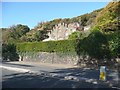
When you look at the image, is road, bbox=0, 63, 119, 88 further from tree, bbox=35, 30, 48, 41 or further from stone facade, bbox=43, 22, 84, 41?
tree, bbox=35, 30, 48, 41

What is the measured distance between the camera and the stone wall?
29247 millimetres

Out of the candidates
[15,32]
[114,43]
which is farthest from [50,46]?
[15,32]

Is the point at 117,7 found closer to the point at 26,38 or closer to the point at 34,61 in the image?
the point at 34,61

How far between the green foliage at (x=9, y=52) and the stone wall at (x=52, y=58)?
2.85 meters

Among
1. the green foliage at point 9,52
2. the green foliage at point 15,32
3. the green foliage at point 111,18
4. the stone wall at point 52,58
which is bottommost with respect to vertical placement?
the stone wall at point 52,58

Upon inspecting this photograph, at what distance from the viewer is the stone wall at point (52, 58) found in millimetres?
29247

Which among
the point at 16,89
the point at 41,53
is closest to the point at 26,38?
the point at 41,53

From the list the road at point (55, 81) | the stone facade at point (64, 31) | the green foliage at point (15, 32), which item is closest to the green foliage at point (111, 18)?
the road at point (55, 81)

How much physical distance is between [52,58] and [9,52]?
1238 cm

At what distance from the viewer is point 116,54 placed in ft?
79.0

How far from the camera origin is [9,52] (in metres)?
43.0

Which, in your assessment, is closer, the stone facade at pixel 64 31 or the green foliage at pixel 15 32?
the stone facade at pixel 64 31

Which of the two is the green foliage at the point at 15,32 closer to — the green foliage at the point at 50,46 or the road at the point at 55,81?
the green foliage at the point at 50,46

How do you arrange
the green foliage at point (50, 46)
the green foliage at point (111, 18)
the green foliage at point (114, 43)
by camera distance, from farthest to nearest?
the green foliage at point (111, 18) → the green foliage at point (50, 46) → the green foliage at point (114, 43)
